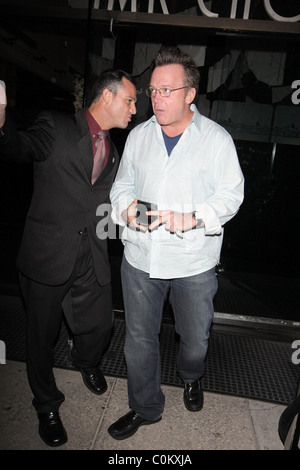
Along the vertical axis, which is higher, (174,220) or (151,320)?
(174,220)

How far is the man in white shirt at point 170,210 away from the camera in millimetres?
2115

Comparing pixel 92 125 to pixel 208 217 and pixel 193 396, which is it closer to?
pixel 208 217

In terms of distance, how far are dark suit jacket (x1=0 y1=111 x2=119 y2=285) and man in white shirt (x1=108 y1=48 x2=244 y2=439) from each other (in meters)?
0.25

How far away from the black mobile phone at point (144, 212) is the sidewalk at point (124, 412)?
1.38 meters

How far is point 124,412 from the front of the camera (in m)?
2.53

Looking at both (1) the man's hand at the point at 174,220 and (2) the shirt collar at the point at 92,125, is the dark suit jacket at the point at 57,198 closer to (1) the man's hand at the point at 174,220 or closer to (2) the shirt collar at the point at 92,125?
(2) the shirt collar at the point at 92,125

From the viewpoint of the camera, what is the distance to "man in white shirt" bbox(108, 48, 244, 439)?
6.94ft

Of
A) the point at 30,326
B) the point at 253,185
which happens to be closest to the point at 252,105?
the point at 253,185

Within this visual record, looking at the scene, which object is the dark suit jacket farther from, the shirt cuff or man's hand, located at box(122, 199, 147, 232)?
the shirt cuff

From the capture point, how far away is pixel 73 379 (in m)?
2.86

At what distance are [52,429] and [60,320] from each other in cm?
65

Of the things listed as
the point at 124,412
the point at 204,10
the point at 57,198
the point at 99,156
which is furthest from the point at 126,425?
the point at 204,10

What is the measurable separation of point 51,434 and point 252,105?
3711 millimetres

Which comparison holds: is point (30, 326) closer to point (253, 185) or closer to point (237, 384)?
point (237, 384)
